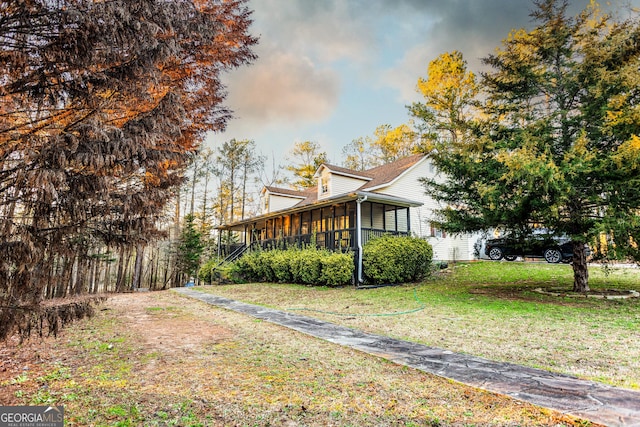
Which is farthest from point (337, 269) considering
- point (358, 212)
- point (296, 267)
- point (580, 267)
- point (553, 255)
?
point (553, 255)

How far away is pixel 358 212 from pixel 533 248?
6139 mm

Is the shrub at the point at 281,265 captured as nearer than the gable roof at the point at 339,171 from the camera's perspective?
Yes

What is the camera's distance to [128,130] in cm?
397

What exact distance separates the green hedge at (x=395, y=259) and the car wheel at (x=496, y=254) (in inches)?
263

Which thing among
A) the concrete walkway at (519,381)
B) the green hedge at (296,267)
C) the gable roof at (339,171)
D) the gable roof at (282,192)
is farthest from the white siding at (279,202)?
the concrete walkway at (519,381)

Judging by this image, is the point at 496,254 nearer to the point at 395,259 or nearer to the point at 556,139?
the point at 395,259

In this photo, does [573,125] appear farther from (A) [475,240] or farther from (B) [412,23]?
(A) [475,240]

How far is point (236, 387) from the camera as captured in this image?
315 cm

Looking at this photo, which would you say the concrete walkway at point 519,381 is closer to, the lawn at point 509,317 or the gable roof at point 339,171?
the lawn at point 509,317

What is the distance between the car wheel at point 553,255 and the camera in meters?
16.7

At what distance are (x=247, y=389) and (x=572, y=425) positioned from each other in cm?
253

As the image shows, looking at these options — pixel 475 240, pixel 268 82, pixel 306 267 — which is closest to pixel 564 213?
pixel 306 267

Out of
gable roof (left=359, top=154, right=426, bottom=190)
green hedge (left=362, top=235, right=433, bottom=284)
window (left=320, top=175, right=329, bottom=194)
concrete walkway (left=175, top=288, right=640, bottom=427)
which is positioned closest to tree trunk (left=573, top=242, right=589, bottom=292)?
green hedge (left=362, top=235, right=433, bottom=284)

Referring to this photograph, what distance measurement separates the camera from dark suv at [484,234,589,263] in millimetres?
9680
